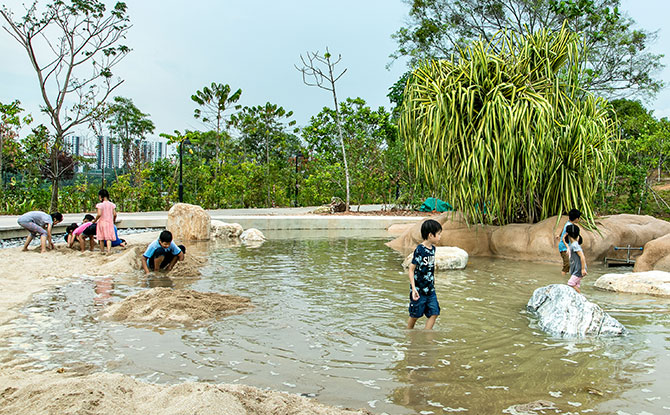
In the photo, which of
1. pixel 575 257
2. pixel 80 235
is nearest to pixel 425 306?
pixel 575 257

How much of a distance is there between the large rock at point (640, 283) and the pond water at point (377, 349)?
25cm

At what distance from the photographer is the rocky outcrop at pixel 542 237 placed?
10695 millimetres

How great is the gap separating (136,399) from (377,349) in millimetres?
2279

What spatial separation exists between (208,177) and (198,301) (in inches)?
803

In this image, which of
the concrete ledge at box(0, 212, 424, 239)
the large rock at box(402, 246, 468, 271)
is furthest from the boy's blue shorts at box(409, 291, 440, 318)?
the concrete ledge at box(0, 212, 424, 239)

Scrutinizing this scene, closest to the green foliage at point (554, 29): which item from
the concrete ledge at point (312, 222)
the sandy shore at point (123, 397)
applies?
the concrete ledge at point (312, 222)

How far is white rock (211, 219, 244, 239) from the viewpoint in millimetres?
15739

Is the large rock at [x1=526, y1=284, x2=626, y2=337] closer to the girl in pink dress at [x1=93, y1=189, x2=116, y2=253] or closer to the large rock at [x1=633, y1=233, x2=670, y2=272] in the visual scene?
the large rock at [x1=633, y1=233, x2=670, y2=272]

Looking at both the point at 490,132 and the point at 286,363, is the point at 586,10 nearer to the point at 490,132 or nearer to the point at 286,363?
the point at 490,132

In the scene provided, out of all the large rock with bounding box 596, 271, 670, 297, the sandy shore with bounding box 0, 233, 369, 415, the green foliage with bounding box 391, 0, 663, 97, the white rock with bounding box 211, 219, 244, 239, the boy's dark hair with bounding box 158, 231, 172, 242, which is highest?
the green foliage with bounding box 391, 0, 663, 97

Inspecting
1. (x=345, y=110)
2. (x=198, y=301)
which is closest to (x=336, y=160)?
(x=345, y=110)

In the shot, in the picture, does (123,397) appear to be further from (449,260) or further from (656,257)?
(656,257)

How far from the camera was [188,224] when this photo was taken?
49.2 ft

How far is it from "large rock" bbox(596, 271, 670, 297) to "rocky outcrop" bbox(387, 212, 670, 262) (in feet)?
8.46
